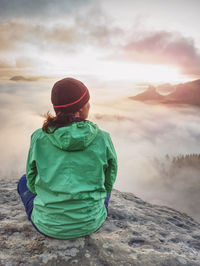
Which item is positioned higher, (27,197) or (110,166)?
(110,166)

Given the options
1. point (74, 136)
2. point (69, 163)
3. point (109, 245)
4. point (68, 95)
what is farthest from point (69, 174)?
point (109, 245)

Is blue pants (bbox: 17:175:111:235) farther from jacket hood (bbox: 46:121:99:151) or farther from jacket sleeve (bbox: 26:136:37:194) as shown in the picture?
jacket hood (bbox: 46:121:99:151)

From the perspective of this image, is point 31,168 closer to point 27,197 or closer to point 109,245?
point 27,197

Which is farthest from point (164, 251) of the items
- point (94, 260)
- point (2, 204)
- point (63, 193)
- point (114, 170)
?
point (2, 204)

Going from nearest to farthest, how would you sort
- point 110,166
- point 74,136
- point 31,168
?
point 74,136, point 31,168, point 110,166

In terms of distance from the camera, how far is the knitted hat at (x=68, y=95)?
8.68ft

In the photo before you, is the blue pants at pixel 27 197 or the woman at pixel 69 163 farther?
the blue pants at pixel 27 197

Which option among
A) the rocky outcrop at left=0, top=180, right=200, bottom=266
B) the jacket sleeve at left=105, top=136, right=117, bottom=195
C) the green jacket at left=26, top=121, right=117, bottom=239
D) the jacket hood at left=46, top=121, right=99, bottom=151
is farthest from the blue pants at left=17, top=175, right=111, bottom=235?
the jacket hood at left=46, top=121, right=99, bottom=151

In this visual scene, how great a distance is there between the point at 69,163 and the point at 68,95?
888 mm

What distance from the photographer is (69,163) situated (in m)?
2.52

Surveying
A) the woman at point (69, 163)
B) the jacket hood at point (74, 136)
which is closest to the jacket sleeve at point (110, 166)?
the woman at point (69, 163)

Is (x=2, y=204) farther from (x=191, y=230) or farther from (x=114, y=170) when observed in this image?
(x=191, y=230)

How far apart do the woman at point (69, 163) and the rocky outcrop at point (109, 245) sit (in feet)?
0.79

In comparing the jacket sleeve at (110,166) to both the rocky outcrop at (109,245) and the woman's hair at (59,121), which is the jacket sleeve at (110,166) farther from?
the rocky outcrop at (109,245)
